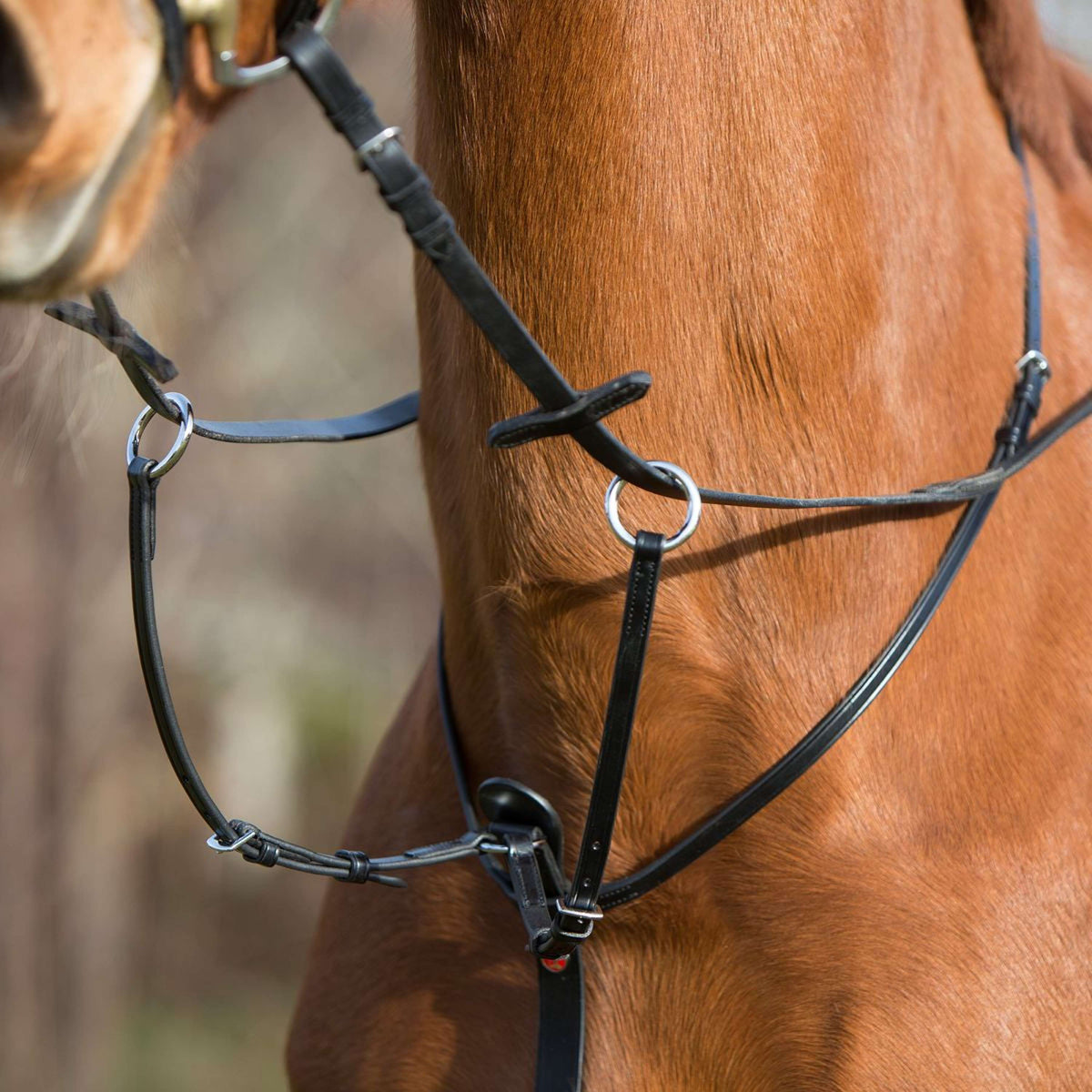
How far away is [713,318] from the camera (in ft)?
3.89

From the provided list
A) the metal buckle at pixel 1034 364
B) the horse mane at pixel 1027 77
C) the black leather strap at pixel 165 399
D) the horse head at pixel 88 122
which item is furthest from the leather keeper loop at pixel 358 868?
the horse mane at pixel 1027 77

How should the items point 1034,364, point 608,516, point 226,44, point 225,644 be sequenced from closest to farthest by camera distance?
point 226,44
point 608,516
point 1034,364
point 225,644

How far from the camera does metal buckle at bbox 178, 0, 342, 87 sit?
852 millimetres

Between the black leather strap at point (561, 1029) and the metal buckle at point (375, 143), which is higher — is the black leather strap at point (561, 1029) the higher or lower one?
the lower one

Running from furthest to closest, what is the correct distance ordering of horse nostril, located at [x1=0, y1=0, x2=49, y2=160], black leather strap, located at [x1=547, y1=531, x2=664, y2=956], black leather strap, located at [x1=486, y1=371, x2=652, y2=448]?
black leather strap, located at [x1=547, y1=531, x2=664, y2=956] < black leather strap, located at [x1=486, y1=371, x2=652, y2=448] < horse nostril, located at [x1=0, y1=0, x2=49, y2=160]

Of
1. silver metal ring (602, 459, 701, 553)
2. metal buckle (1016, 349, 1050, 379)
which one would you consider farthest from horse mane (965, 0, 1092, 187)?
silver metal ring (602, 459, 701, 553)

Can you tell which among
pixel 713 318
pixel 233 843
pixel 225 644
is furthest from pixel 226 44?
pixel 225 644

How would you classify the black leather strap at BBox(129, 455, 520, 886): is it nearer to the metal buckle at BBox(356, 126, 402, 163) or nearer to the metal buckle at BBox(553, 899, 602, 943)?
the metal buckle at BBox(553, 899, 602, 943)

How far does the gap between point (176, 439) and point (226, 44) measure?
1.57 ft

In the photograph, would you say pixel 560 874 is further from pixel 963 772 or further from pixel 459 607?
pixel 963 772

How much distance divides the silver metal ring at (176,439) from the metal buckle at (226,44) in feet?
1.24

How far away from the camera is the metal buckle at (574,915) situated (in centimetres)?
126

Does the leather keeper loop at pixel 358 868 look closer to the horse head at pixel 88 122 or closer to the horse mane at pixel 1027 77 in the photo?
the horse head at pixel 88 122

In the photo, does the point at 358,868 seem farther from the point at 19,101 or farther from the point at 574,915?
the point at 19,101
